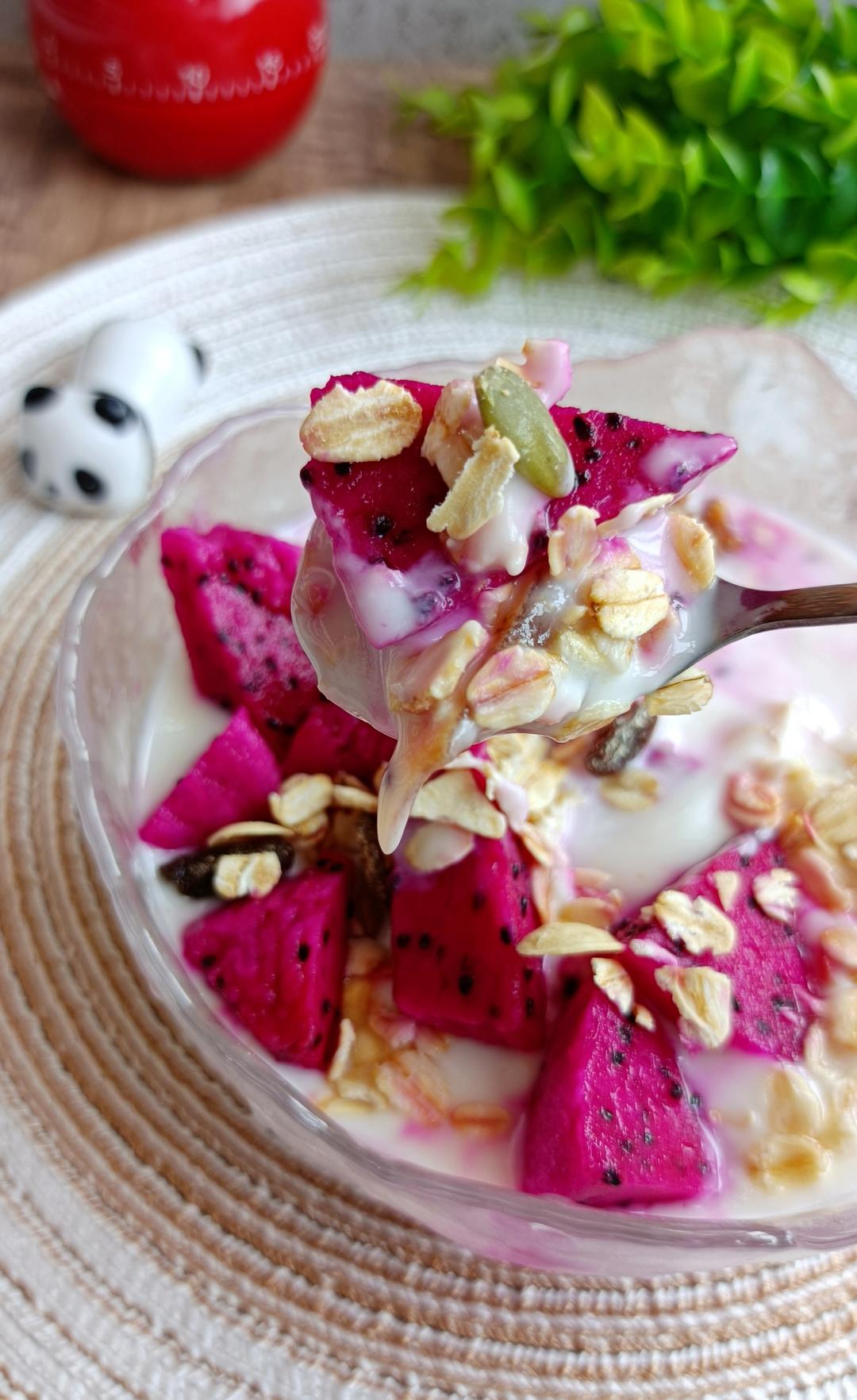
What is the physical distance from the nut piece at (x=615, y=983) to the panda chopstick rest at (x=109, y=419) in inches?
37.9

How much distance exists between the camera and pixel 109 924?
144cm

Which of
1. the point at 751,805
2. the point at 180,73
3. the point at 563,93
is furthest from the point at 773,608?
the point at 180,73

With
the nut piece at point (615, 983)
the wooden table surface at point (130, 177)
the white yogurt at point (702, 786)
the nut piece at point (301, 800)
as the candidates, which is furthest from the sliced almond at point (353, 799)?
the wooden table surface at point (130, 177)

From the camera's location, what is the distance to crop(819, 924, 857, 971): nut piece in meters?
1.24

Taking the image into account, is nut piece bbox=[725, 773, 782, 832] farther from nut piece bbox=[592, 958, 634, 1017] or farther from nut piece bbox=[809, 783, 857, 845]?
nut piece bbox=[592, 958, 634, 1017]

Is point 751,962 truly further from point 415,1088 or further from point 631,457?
point 631,457

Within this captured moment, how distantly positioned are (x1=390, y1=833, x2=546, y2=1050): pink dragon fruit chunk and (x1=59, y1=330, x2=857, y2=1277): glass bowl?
0.16 meters

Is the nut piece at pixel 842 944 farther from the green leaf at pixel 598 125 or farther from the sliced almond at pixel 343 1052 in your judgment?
the green leaf at pixel 598 125

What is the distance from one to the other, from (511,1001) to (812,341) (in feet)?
4.31

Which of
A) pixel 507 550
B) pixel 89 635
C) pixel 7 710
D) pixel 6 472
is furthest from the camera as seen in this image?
pixel 6 472

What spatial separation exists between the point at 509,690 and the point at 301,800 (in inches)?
15.2

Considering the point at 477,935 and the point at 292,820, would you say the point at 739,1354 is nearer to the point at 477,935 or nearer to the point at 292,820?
the point at 477,935

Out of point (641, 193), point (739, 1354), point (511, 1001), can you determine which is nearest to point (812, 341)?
point (641, 193)

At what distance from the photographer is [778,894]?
50.0 inches
